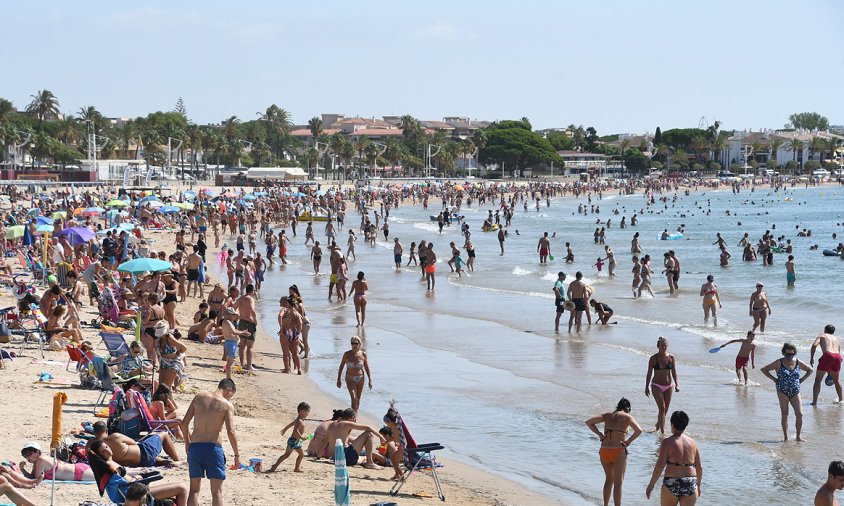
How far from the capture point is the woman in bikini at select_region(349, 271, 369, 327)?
19.0m

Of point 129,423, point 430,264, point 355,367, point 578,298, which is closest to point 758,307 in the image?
point 578,298

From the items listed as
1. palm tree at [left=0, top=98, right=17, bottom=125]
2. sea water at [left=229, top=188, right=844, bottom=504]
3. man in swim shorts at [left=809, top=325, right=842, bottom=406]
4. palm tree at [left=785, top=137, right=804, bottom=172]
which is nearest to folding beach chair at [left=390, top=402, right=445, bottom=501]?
sea water at [left=229, top=188, right=844, bottom=504]

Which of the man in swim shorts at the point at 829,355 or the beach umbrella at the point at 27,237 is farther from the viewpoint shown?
the beach umbrella at the point at 27,237

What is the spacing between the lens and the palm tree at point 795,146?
6432 inches

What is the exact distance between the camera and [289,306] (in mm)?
14633

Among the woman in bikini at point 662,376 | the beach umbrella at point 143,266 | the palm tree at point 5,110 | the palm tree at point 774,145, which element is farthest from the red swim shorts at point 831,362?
the palm tree at point 774,145

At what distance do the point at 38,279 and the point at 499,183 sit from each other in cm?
9601

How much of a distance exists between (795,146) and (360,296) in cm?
15852

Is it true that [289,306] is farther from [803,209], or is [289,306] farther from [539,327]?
[803,209]

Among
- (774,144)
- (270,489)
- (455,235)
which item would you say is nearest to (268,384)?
(270,489)

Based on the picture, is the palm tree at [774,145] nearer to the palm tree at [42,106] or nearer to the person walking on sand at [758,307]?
the palm tree at [42,106]

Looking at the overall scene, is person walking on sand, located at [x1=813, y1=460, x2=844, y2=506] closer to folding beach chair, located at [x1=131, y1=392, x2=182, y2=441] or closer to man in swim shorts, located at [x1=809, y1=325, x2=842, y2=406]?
folding beach chair, located at [x1=131, y1=392, x2=182, y2=441]

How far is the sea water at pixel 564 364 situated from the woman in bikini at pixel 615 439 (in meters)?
0.82

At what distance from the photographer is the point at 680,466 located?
7426 mm
